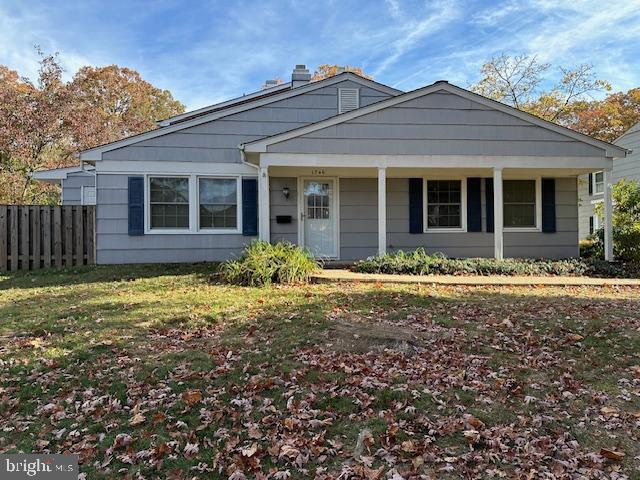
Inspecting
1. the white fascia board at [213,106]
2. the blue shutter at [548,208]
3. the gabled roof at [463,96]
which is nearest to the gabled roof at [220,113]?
the white fascia board at [213,106]

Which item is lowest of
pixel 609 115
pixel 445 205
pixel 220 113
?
pixel 445 205

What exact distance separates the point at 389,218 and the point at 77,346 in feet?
25.6

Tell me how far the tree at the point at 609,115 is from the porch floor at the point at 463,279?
633 inches

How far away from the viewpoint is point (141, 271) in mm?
9164

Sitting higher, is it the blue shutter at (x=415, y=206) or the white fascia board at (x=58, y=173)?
the white fascia board at (x=58, y=173)

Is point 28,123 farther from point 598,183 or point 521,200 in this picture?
point 598,183

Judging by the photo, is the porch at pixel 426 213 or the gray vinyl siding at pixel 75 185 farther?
the gray vinyl siding at pixel 75 185

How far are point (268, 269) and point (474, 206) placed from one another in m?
5.87

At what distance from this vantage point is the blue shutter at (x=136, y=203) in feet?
32.1

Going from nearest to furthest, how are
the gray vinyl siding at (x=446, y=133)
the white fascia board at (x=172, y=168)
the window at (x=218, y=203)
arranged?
the gray vinyl siding at (x=446, y=133)
the white fascia board at (x=172, y=168)
the window at (x=218, y=203)

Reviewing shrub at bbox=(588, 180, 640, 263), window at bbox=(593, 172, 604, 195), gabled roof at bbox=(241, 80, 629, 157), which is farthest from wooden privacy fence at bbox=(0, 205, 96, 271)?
window at bbox=(593, 172, 604, 195)

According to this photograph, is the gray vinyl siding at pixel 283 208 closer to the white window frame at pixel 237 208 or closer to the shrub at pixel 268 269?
the white window frame at pixel 237 208

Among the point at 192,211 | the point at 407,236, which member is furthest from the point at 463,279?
the point at 192,211

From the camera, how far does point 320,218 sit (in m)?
10.9
